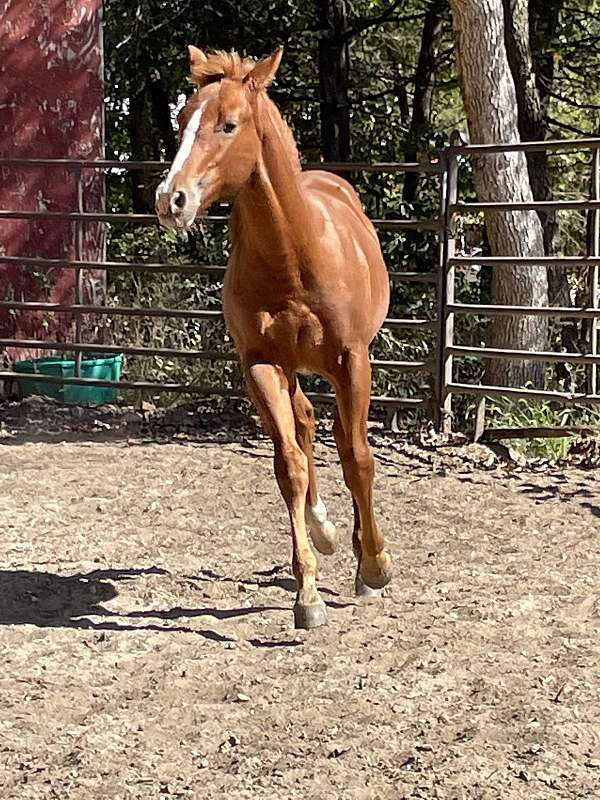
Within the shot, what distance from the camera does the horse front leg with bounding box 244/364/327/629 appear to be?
171 inches

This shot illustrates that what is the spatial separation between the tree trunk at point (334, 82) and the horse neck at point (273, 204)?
9.60 m

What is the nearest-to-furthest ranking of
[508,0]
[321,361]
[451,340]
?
[321,361]
[451,340]
[508,0]

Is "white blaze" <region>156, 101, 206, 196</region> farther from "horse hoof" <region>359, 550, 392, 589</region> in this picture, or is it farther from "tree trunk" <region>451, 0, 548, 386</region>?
"tree trunk" <region>451, 0, 548, 386</region>

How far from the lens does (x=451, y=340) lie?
8102 mm

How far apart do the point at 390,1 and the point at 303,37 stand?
188 cm

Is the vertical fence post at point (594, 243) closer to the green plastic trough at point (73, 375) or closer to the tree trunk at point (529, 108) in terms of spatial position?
the tree trunk at point (529, 108)

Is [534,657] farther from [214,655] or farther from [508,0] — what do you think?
[508,0]

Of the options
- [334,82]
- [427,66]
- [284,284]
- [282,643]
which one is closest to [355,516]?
[282,643]

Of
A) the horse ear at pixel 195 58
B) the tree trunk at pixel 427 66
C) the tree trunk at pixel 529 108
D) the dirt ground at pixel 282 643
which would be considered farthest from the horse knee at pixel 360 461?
the tree trunk at pixel 427 66

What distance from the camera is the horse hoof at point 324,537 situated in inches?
200

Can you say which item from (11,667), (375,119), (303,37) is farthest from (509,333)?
(375,119)

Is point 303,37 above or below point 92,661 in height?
above

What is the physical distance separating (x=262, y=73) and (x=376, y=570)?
1.96m

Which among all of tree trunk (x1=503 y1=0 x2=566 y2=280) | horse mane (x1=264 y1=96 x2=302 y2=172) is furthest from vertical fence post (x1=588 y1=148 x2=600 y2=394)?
horse mane (x1=264 y1=96 x2=302 y2=172)
